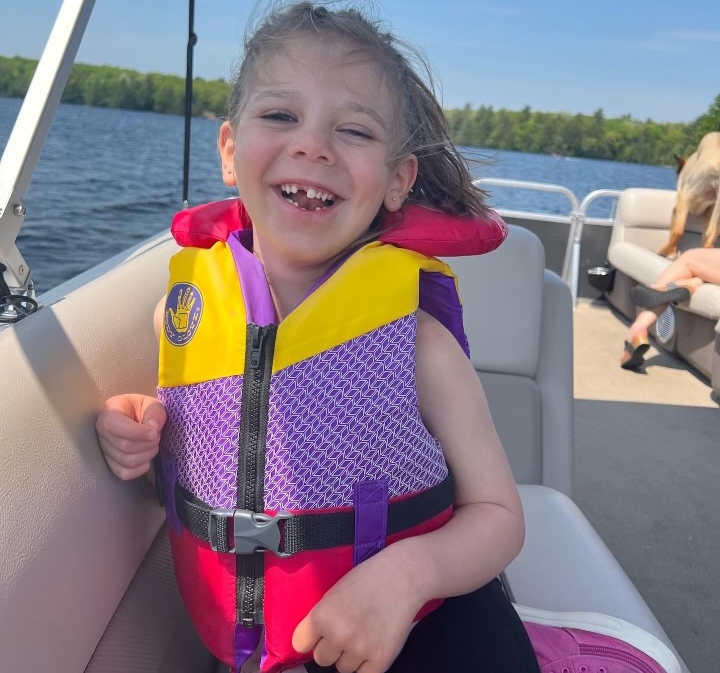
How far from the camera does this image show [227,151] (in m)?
1.27

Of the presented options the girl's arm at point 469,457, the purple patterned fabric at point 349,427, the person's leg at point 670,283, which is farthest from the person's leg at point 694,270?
the purple patterned fabric at point 349,427

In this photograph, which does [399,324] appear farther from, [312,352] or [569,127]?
[569,127]

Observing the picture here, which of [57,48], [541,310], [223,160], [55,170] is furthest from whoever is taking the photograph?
[55,170]

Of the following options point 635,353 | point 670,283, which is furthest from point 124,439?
point 670,283

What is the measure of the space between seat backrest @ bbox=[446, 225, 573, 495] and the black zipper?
93 centimetres

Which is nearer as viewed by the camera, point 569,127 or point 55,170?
point 55,170

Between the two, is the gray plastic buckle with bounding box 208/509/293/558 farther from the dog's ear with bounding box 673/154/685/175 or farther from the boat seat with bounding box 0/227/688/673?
the dog's ear with bounding box 673/154/685/175

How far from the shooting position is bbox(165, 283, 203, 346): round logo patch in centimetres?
109

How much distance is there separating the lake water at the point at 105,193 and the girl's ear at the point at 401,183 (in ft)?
0.65

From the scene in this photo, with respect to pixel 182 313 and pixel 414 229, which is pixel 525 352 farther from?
pixel 182 313

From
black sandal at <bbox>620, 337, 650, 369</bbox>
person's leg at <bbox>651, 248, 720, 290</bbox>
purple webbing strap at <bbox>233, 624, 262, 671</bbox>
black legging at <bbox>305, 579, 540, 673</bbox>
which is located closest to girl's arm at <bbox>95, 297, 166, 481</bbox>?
purple webbing strap at <bbox>233, 624, 262, 671</bbox>

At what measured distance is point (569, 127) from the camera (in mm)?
19531

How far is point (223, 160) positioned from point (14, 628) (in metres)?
0.83

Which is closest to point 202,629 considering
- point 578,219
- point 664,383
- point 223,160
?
point 223,160
